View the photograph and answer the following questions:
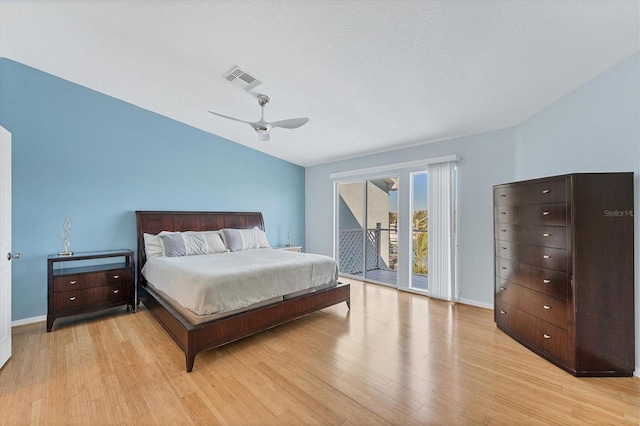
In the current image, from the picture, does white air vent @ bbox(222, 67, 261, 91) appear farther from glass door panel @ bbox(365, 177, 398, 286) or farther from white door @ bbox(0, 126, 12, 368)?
glass door panel @ bbox(365, 177, 398, 286)

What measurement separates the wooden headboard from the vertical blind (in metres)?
3.27

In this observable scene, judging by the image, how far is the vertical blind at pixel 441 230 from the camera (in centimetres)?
405

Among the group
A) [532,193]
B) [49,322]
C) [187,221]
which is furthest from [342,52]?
[49,322]

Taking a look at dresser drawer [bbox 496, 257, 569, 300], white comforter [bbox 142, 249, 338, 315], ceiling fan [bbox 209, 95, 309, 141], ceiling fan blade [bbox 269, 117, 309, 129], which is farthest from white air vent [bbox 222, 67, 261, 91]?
dresser drawer [bbox 496, 257, 569, 300]

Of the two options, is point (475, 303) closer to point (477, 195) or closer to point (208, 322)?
point (477, 195)

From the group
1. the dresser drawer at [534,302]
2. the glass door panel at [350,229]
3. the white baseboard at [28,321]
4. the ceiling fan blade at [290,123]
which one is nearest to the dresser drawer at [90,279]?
the white baseboard at [28,321]

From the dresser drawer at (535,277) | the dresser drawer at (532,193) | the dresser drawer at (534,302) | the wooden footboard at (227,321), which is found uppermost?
the dresser drawer at (532,193)

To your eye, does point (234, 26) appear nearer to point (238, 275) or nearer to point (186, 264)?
point (238, 275)

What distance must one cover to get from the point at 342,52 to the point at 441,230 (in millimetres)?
2990

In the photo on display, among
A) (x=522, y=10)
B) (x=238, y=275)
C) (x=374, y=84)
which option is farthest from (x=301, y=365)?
(x=522, y=10)

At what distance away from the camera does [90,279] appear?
3.25m

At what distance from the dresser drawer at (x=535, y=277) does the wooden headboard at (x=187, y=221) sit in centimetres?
413

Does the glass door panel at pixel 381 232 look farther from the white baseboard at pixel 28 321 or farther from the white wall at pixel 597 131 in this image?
the white baseboard at pixel 28 321

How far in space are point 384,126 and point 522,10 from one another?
2115mm
